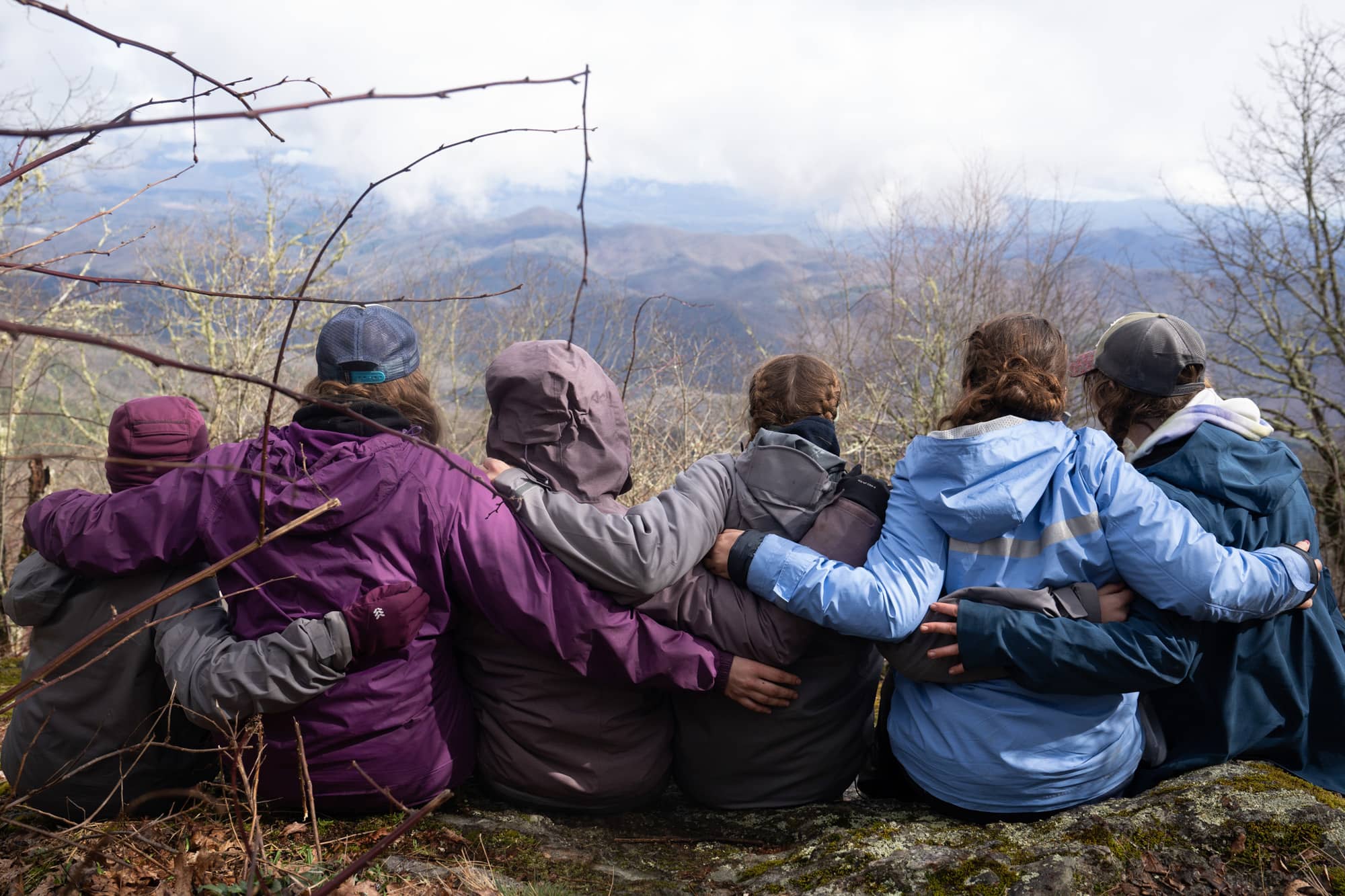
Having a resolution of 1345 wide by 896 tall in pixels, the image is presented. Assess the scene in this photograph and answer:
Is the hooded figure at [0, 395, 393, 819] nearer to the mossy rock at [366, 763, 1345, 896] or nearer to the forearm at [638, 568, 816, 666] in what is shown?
the mossy rock at [366, 763, 1345, 896]

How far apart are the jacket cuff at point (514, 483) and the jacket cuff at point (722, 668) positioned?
702mm

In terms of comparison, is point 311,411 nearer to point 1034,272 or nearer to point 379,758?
point 379,758

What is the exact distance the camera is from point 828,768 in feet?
9.35

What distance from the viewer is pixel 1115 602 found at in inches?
96.9

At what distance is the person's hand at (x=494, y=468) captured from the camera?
102 inches

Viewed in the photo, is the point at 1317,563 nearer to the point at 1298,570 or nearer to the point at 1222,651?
the point at 1298,570

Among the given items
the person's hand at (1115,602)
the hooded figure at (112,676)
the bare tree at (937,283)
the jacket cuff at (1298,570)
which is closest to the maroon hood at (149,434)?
the hooded figure at (112,676)

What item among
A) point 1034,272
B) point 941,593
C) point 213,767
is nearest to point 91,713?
point 213,767

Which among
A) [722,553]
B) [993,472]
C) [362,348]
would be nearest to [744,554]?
[722,553]

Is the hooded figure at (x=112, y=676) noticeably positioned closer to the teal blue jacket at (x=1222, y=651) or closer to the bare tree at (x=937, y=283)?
the teal blue jacket at (x=1222, y=651)

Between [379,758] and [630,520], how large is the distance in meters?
0.93

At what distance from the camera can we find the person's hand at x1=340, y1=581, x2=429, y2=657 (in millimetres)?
2387

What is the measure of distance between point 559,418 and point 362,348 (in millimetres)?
576

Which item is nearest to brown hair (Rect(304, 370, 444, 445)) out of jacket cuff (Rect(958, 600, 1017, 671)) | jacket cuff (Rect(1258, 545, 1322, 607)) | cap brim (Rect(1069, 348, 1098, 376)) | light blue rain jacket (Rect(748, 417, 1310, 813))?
light blue rain jacket (Rect(748, 417, 1310, 813))
